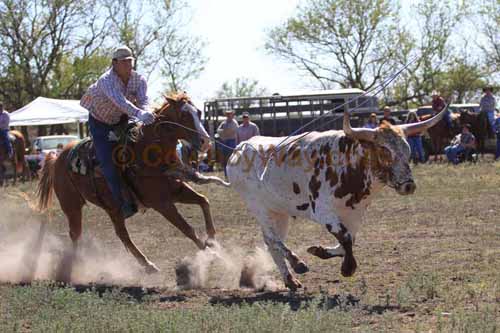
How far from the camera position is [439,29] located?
5212 cm

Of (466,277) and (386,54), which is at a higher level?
(386,54)

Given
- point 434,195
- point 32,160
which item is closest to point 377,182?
point 434,195

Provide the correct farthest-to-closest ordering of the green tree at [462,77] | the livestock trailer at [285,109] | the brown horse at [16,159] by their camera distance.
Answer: the green tree at [462,77], the livestock trailer at [285,109], the brown horse at [16,159]

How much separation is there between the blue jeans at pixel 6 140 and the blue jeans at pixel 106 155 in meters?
15.9

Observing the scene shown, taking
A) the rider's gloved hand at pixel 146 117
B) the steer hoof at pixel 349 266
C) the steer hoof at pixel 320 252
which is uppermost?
the rider's gloved hand at pixel 146 117

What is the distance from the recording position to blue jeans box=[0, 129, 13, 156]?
25078 millimetres

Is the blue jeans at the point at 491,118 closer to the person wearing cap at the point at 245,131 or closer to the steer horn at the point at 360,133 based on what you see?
the person wearing cap at the point at 245,131

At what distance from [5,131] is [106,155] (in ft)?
52.9

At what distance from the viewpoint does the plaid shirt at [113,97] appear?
9.48 m

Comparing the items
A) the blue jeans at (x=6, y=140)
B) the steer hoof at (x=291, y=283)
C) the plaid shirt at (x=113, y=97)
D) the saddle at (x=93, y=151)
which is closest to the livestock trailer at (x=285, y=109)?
the blue jeans at (x=6, y=140)

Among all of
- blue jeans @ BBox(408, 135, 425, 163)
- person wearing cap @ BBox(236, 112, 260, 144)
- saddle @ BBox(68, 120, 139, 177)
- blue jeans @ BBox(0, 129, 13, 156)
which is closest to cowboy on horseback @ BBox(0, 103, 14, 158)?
blue jeans @ BBox(0, 129, 13, 156)

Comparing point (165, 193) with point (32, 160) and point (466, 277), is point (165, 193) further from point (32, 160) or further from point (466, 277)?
point (32, 160)

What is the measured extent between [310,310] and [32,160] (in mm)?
24655

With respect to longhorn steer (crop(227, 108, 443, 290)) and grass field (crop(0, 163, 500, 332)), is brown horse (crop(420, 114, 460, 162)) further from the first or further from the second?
longhorn steer (crop(227, 108, 443, 290))
